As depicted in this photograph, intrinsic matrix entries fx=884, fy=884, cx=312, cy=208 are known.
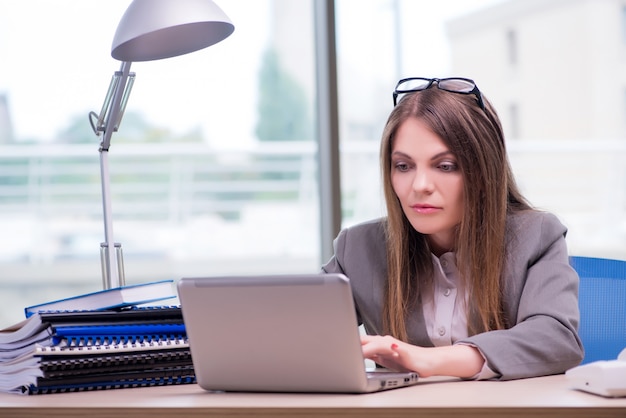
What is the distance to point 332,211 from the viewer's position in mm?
3133

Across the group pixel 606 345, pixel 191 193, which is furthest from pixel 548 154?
pixel 606 345

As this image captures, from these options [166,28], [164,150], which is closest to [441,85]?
[166,28]

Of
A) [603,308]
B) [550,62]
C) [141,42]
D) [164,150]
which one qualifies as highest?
[550,62]

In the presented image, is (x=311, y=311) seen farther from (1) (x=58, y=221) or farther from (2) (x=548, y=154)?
(1) (x=58, y=221)

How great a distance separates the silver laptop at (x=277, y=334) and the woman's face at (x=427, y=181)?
455 millimetres

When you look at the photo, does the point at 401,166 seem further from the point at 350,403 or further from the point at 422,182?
the point at 350,403

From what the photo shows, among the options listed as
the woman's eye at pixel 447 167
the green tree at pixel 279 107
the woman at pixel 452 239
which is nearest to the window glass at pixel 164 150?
the green tree at pixel 279 107

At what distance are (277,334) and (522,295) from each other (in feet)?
1.99

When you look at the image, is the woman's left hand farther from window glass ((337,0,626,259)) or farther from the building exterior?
the building exterior

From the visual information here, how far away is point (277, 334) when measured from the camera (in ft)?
3.94

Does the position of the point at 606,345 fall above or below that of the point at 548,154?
below

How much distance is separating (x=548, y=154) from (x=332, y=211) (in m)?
2.57

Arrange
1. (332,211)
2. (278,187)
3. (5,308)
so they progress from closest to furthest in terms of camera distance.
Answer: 1. (332,211)
2. (278,187)
3. (5,308)

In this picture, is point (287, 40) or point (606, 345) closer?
point (606, 345)
